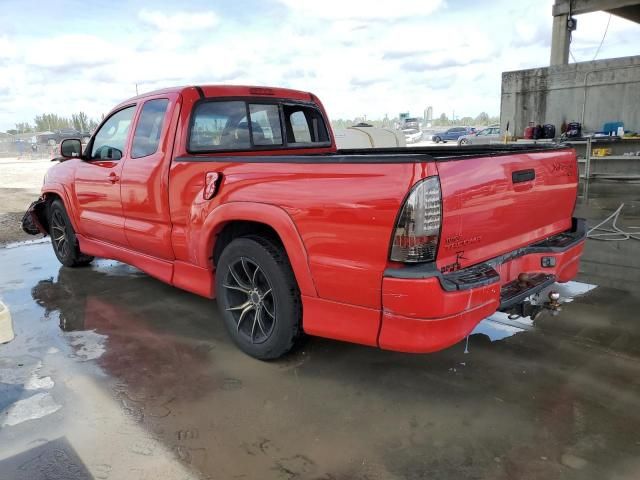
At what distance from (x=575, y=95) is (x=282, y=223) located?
1525 centimetres

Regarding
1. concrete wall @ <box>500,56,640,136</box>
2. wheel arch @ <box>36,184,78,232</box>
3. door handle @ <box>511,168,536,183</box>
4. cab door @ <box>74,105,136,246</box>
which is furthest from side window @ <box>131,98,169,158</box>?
concrete wall @ <box>500,56,640,136</box>

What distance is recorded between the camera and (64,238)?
618 cm

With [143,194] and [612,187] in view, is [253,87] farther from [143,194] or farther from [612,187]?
[612,187]

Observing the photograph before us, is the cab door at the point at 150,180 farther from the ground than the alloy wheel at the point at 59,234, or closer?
farther from the ground

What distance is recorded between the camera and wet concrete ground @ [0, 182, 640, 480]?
8.31ft

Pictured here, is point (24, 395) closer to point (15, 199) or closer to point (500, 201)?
point (500, 201)

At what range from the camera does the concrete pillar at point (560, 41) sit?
17.7 meters

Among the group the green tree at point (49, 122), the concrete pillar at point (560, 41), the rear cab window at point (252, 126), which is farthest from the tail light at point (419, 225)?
the green tree at point (49, 122)

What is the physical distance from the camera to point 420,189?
99.0 inches

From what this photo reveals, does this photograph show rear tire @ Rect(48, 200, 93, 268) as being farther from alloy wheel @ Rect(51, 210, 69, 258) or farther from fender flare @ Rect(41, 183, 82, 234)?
fender flare @ Rect(41, 183, 82, 234)

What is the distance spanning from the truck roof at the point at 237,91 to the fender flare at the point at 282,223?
49.3 inches

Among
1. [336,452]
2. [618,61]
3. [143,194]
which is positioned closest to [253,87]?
[143,194]

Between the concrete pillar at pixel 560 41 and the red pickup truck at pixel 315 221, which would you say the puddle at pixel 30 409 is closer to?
the red pickup truck at pixel 315 221

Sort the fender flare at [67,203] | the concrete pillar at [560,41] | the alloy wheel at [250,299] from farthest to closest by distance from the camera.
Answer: the concrete pillar at [560,41] < the fender flare at [67,203] < the alloy wheel at [250,299]
